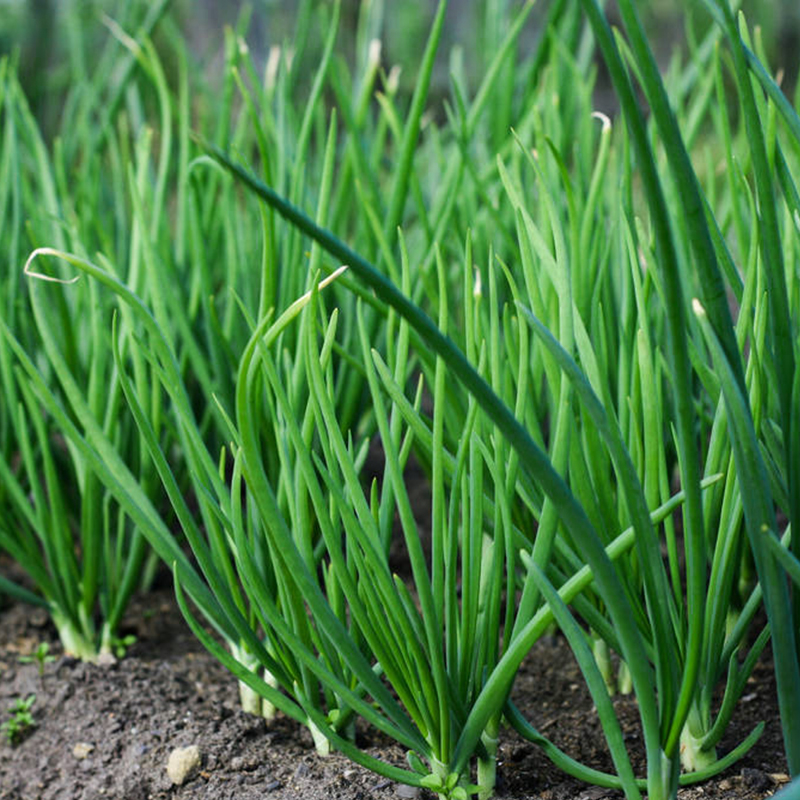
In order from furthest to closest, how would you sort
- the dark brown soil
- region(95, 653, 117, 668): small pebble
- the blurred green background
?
the blurred green background, region(95, 653, 117, 668): small pebble, the dark brown soil

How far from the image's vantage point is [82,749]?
→ 0.85 m

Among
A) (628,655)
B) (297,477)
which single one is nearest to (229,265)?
(297,477)

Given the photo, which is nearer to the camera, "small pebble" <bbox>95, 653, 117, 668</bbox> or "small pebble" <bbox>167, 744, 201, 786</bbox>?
"small pebble" <bbox>167, 744, 201, 786</bbox>

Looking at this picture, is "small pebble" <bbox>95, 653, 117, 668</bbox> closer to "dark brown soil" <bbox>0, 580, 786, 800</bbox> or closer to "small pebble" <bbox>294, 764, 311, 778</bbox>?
"dark brown soil" <bbox>0, 580, 786, 800</bbox>

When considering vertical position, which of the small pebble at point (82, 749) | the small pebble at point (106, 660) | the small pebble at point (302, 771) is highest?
the small pebble at point (302, 771)

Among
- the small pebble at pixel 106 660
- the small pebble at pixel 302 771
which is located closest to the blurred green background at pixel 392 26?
the small pebble at pixel 106 660

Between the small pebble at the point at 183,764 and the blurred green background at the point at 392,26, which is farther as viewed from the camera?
the blurred green background at the point at 392,26

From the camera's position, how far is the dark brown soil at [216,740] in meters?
0.73

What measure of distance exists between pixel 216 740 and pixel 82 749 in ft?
0.45

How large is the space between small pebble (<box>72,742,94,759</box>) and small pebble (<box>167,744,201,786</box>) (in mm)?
104

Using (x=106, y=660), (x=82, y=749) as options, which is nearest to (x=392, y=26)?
(x=106, y=660)

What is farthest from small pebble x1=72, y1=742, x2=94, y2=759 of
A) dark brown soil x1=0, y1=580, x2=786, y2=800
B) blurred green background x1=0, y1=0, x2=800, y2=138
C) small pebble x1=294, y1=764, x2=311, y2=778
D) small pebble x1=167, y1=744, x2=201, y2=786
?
blurred green background x1=0, y1=0, x2=800, y2=138

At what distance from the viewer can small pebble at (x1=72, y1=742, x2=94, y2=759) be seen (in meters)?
0.85

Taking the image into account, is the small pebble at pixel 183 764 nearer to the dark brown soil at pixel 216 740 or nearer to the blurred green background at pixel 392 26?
the dark brown soil at pixel 216 740
